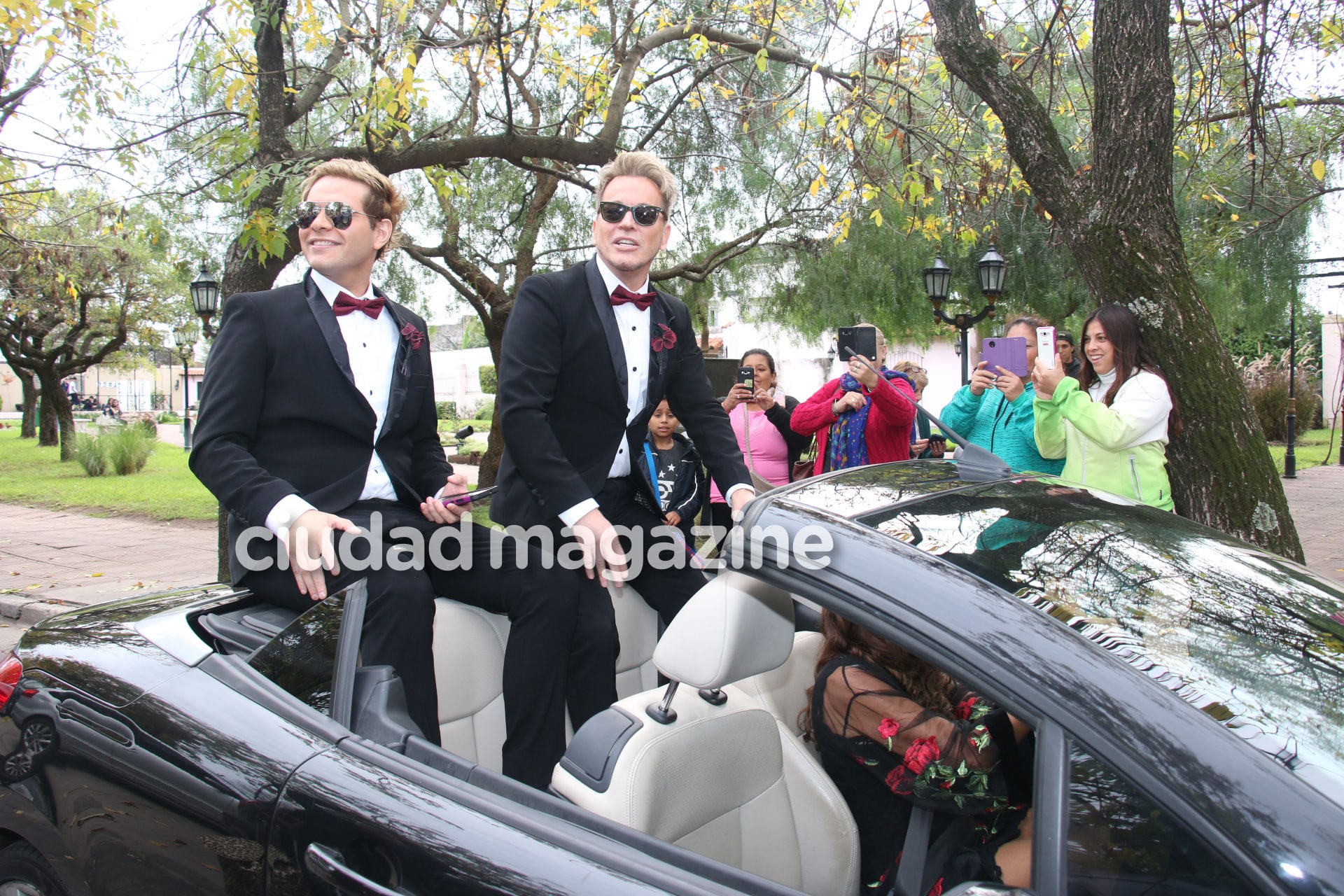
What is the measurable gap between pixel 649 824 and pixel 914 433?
185 inches

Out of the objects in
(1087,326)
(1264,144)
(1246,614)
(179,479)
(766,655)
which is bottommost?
(179,479)

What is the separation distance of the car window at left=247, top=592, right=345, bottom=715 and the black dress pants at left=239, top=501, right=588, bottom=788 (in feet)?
0.69

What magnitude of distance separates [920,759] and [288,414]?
70.4 inches

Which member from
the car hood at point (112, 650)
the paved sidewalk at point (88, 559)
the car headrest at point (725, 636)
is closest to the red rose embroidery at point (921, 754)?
the car headrest at point (725, 636)

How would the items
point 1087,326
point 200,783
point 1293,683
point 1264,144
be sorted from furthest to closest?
point 1264,144
point 1087,326
point 200,783
point 1293,683

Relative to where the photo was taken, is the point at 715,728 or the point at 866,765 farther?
the point at 715,728

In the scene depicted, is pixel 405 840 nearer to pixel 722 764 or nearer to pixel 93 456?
pixel 722 764

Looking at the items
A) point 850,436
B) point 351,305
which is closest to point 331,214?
point 351,305

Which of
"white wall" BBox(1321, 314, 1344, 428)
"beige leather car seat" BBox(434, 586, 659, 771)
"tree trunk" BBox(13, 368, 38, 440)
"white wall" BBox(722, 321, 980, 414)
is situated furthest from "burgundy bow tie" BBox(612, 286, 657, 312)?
"tree trunk" BBox(13, 368, 38, 440)

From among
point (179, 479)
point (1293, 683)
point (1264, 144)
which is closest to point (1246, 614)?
point (1293, 683)

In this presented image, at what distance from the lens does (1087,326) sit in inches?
162

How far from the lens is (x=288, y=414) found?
2441 mm

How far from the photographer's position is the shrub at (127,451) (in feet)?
61.1

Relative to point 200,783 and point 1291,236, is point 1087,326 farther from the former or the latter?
point 1291,236
